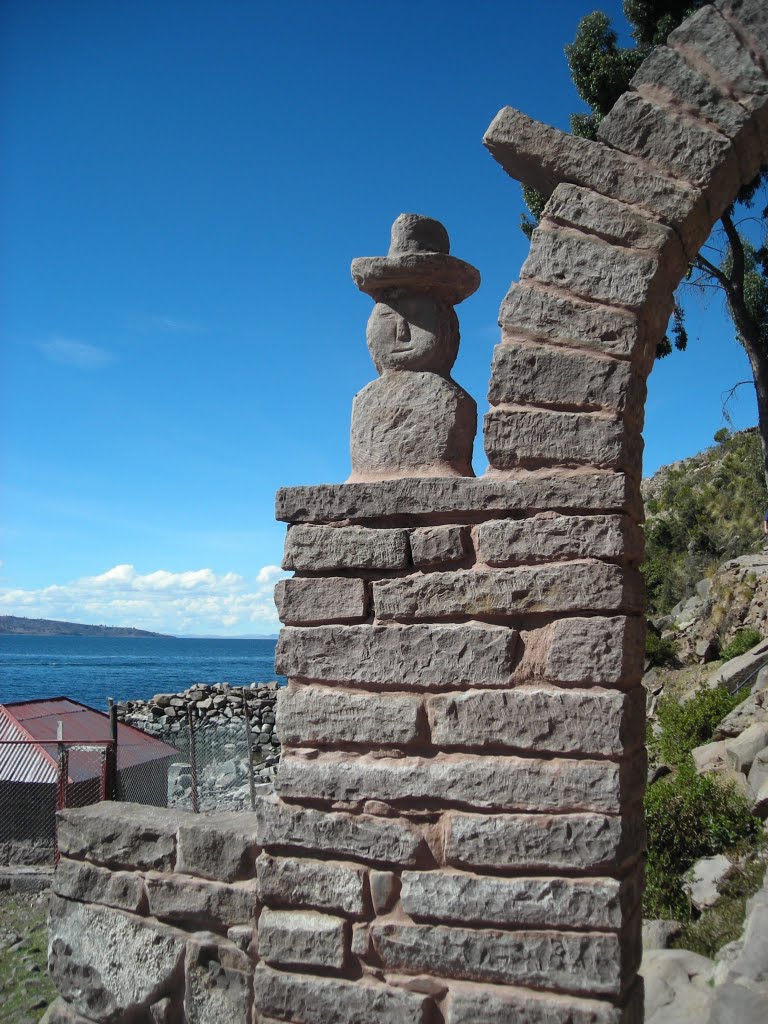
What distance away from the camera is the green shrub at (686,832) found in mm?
6406

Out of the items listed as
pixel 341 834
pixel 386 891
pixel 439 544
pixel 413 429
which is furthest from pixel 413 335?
pixel 386 891

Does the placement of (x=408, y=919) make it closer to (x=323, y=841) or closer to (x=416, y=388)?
(x=323, y=841)

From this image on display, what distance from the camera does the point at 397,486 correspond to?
300 cm

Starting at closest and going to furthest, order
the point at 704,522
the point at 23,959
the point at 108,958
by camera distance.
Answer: the point at 108,958, the point at 23,959, the point at 704,522

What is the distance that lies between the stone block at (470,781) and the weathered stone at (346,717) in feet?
0.25

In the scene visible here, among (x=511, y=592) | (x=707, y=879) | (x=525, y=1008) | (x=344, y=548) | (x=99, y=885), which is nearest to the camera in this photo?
(x=525, y=1008)

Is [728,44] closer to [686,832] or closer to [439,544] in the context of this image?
[439,544]

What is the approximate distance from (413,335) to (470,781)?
160 centimetres

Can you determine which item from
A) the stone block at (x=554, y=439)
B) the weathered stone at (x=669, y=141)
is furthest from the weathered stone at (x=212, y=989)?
the weathered stone at (x=669, y=141)

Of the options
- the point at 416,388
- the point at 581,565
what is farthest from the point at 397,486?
the point at 581,565

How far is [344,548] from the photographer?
3043 millimetres

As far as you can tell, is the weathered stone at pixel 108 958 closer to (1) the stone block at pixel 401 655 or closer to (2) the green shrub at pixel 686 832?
(1) the stone block at pixel 401 655

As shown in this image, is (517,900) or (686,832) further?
(686,832)

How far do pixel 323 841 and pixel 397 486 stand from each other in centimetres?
122
